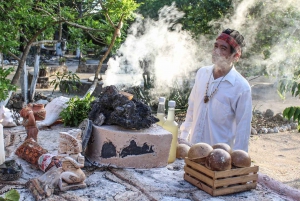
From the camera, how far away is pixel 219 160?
2.02 m

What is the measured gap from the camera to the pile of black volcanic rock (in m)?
2.35

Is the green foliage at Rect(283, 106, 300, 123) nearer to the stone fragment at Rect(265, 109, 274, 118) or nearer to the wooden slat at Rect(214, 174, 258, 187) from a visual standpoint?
the wooden slat at Rect(214, 174, 258, 187)

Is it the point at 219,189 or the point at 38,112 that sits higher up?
the point at 38,112

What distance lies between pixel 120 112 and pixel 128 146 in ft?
0.74

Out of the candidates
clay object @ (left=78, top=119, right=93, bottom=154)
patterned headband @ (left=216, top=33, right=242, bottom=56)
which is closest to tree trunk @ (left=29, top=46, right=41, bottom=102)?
patterned headband @ (left=216, top=33, right=242, bottom=56)

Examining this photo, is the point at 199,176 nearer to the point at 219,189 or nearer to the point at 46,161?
the point at 219,189

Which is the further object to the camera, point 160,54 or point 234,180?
point 160,54

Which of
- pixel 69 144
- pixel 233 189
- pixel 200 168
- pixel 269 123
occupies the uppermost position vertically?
pixel 69 144

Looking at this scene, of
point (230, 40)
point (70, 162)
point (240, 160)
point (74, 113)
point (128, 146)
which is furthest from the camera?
point (74, 113)

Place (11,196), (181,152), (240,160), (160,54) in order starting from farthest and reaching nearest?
(160,54) < (181,152) < (240,160) < (11,196)

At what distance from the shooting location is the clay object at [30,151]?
236cm

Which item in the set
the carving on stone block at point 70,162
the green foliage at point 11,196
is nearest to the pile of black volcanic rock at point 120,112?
the carving on stone block at point 70,162

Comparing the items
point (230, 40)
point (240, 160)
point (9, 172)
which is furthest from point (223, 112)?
point (9, 172)

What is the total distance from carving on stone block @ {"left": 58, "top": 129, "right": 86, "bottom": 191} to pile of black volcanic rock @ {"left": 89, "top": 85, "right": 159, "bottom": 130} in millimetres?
373
